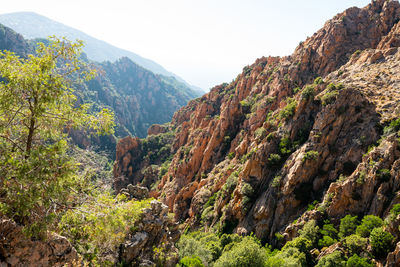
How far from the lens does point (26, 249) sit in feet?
32.5

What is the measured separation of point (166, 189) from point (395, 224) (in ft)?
225

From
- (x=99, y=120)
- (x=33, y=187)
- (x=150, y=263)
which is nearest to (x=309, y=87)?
(x=150, y=263)

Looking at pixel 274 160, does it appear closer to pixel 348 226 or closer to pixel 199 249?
pixel 348 226

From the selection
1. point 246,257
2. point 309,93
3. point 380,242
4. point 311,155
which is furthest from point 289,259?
point 309,93

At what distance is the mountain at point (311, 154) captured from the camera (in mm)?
36219

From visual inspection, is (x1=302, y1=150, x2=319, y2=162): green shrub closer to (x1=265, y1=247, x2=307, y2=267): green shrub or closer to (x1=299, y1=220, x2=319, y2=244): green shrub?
(x1=299, y1=220, x2=319, y2=244): green shrub

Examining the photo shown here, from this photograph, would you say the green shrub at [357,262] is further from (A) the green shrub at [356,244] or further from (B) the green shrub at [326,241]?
(B) the green shrub at [326,241]

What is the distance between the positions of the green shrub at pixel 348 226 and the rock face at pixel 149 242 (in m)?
26.0

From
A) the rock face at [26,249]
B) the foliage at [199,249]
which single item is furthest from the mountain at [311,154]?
the rock face at [26,249]

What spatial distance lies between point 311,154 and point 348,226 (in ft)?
51.5

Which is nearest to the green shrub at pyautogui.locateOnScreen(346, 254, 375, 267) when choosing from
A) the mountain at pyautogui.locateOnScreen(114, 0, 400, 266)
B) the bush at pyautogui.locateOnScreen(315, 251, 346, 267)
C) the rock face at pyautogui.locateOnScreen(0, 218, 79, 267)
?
the bush at pyautogui.locateOnScreen(315, 251, 346, 267)

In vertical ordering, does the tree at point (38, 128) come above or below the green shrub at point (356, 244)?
above

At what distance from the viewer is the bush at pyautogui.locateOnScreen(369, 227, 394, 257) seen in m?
27.6

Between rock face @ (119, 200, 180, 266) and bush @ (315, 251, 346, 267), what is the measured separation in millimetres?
20514
